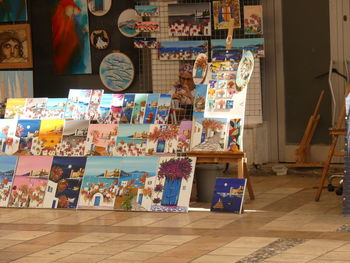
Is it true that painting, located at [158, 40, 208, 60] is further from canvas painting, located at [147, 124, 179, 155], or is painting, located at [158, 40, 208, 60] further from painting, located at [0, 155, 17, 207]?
painting, located at [0, 155, 17, 207]

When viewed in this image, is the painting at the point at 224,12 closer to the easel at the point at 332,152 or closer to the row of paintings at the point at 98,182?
the easel at the point at 332,152

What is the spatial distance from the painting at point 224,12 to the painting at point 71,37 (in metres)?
1.92

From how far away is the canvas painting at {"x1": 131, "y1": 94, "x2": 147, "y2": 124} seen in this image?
30.1ft

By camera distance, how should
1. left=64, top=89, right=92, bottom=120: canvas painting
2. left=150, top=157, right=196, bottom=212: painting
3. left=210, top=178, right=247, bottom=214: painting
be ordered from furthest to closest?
left=64, top=89, right=92, bottom=120: canvas painting → left=150, top=157, right=196, bottom=212: painting → left=210, top=178, right=247, bottom=214: painting

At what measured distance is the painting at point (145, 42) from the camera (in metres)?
11.4

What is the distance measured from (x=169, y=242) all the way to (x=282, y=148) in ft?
15.7

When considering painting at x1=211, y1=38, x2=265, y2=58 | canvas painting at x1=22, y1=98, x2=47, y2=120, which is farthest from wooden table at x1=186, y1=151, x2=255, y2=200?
painting at x1=211, y1=38, x2=265, y2=58

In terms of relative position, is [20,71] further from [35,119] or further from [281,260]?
[281,260]

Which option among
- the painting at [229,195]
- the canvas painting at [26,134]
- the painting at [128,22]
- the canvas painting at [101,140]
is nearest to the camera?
the painting at [229,195]

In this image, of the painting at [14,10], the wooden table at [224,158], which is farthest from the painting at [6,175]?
the painting at [14,10]

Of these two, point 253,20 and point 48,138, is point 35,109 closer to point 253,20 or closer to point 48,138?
point 48,138

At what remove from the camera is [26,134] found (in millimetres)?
9297

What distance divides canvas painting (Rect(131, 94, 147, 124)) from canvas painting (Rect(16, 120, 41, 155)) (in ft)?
3.23

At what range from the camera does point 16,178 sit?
29.7 ft
